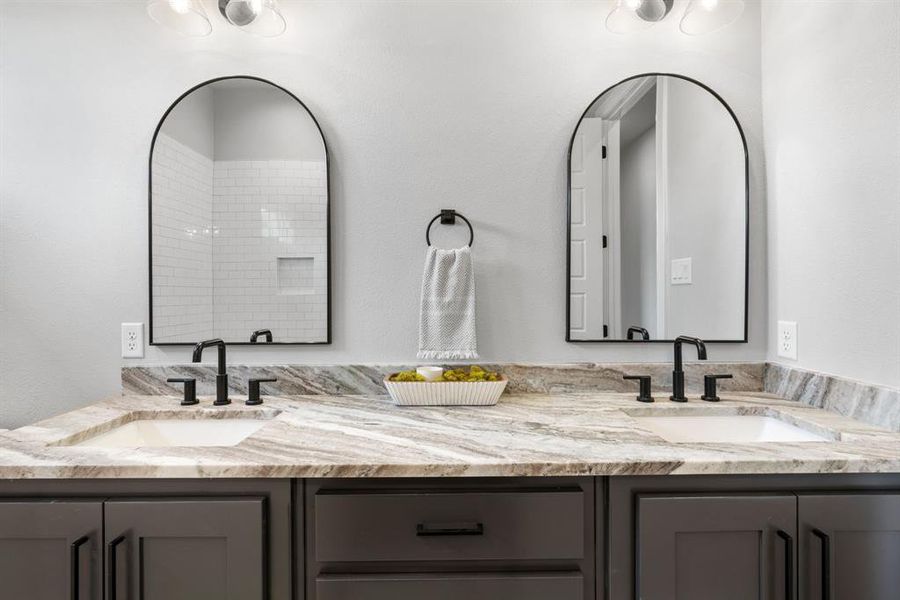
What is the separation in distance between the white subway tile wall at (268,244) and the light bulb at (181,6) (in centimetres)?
47

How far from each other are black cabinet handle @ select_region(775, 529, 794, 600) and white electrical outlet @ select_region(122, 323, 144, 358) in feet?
6.10

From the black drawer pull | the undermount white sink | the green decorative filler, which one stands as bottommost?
the black drawer pull

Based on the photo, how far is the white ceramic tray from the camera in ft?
4.90

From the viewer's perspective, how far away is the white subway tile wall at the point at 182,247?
1.67m

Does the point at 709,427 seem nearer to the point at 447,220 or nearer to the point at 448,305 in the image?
the point at 448,305

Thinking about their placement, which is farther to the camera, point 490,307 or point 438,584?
point 490,307

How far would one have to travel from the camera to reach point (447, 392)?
150 centimetres

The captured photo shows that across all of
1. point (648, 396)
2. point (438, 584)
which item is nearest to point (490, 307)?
point (648, 396)

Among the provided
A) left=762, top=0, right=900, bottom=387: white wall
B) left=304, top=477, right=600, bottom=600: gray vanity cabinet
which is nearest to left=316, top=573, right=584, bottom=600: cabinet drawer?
left=304, top=477, right=600, bottom=600: gray vanity cabinet

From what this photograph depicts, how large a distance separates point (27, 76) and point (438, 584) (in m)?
2.03

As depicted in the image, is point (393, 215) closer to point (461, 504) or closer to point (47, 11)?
point (461, 504)

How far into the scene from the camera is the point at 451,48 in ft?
5.60

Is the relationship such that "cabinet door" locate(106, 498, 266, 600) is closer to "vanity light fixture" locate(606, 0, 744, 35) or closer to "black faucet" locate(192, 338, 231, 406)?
"black faucet" locate(192, 338, 231, 406)

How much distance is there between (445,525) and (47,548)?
81 centimetres
